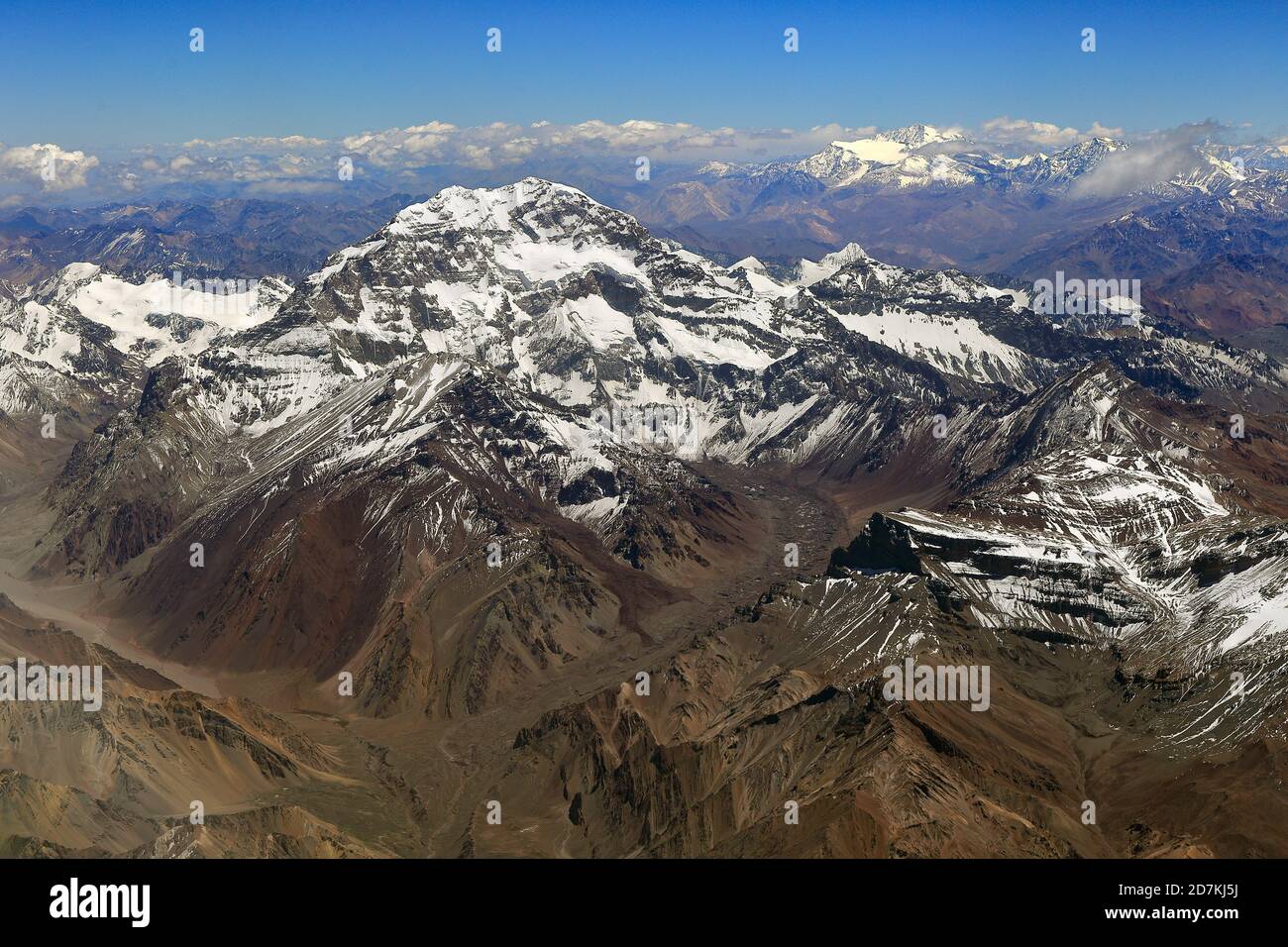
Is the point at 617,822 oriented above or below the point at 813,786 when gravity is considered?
below

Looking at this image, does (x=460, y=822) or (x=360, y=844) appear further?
(x=460, y=822)

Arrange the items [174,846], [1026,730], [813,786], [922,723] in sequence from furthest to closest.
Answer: [1026,730] < [922,723] < [813,786] < [174,846]

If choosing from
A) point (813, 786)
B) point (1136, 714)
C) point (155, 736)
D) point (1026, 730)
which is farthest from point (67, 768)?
point (1136, 714)
